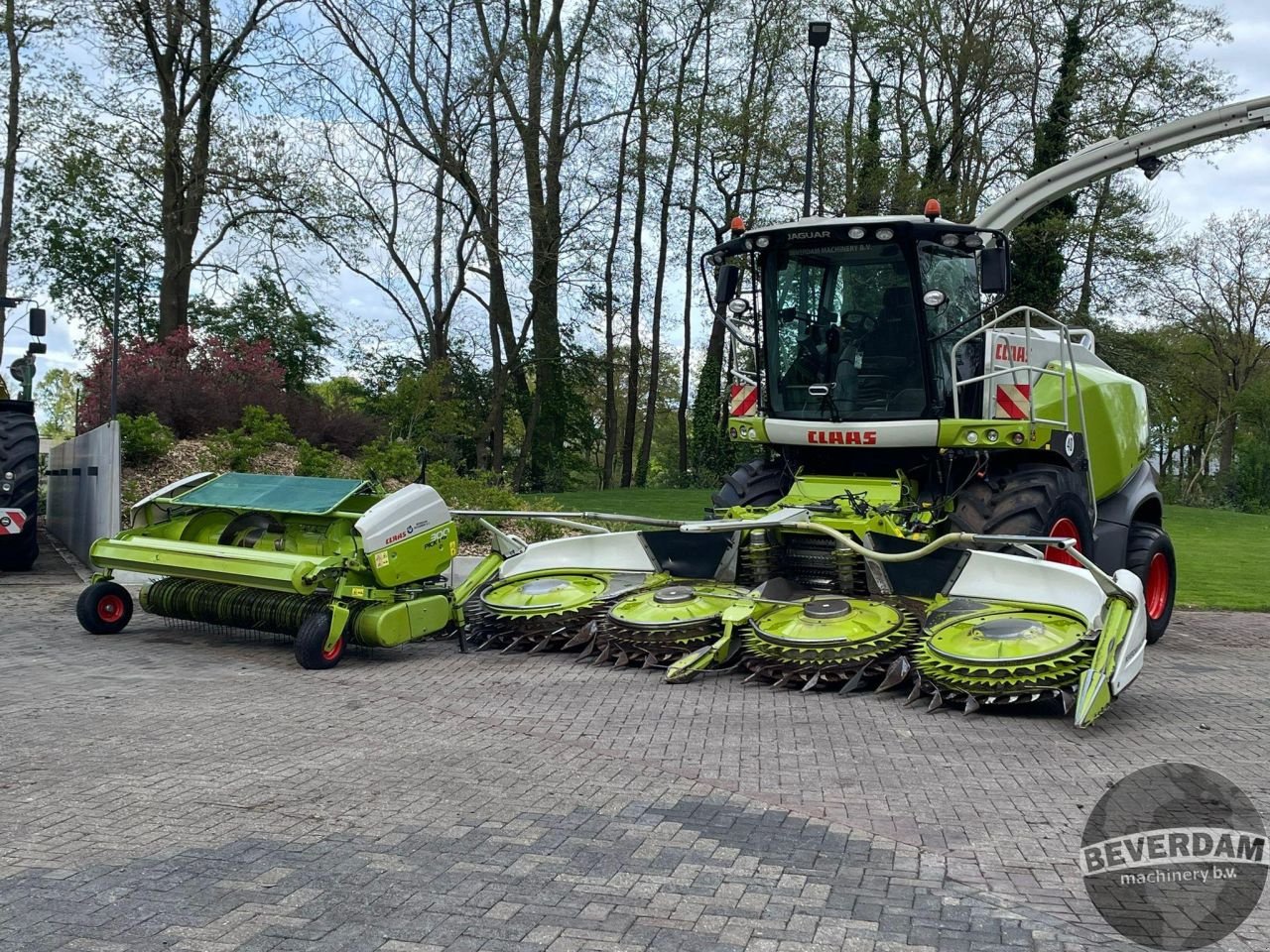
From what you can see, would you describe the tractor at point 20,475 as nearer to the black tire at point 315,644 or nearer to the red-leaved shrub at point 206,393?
the red-leaved shrub at point 206,393

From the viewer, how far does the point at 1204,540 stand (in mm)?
22906

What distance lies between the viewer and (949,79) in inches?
1160

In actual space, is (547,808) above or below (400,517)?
below

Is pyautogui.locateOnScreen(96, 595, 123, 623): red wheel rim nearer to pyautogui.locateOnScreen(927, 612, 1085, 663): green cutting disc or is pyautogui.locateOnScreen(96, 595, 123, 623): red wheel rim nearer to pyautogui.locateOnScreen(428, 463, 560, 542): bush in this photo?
pyautogui.locateOnScreen(428, 463, 560, 542): bush

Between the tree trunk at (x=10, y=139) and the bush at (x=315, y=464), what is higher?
the tree trunk at (x=10, y=139)

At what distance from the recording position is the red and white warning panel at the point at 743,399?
10359 mm

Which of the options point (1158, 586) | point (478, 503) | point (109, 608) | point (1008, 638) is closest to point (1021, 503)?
point (1008, 638)

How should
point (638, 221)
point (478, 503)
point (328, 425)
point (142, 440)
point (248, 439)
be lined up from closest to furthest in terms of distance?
1. point (478, 503)
2. point (142, 440)
3. point (248, 439)
4. point (328, 425)
5. point (638, 221)

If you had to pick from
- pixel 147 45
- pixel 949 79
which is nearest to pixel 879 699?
pixel 147 45

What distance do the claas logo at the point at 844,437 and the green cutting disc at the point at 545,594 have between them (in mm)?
2134

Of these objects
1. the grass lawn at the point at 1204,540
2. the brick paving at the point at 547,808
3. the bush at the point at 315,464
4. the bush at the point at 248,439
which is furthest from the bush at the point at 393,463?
the brick paving at the point at 547,808

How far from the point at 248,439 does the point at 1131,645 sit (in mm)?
13015

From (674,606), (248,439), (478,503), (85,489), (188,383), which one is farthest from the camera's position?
(188,383)

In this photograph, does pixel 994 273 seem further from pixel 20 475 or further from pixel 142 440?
pixel 142 440
